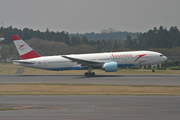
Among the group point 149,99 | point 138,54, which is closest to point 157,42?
point 138,54

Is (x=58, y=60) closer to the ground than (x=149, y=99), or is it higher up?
higher up

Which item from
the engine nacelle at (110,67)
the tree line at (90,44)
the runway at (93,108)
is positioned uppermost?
the tree line at (90,44)

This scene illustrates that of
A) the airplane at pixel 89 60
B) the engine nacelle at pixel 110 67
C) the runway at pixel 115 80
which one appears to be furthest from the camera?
the airplane at pixel 89 60

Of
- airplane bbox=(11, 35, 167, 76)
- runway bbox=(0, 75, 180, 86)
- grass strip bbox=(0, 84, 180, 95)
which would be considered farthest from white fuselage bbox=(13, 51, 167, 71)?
grass strip bbox=(0, 84, 180, 95)

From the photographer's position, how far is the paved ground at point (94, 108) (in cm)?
1343

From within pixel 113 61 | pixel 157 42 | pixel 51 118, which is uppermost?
pixel 157 42

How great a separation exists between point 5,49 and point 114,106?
306ft

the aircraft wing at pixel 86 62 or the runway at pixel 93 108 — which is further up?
the aircraft wing at pixel 86 62

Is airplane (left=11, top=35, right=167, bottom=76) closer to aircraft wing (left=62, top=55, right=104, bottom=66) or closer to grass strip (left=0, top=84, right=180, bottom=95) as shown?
aircraft wing (left=62, top=55, right=104, bottom=66)

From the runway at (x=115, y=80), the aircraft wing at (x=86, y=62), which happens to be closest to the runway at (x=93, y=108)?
the runway at (x=115, y=80)

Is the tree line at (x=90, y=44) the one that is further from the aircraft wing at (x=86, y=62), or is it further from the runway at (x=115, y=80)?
the runway at (x=115, y=80)

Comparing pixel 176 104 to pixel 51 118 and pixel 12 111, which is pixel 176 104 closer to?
pixel 51 118

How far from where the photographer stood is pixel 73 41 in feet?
463

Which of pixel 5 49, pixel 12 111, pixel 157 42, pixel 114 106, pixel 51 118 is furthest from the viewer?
pixel 157 42
